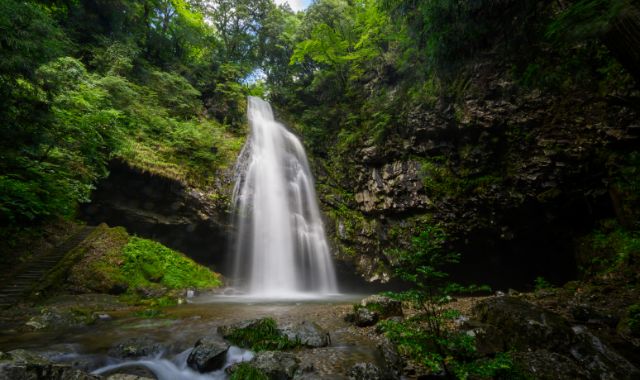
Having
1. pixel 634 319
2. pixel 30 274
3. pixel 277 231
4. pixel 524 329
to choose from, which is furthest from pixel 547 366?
pixel 277 231

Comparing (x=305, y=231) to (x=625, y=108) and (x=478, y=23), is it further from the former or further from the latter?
(x=625, y=108)

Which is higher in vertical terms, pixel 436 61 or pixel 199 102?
pixel 199 102

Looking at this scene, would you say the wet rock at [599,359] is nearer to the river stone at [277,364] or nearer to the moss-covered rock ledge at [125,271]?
the river stone at [277,364]

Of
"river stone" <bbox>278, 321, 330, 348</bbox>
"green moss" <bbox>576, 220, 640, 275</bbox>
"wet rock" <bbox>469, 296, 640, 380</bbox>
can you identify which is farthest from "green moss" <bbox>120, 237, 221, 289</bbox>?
"green moss" <bbox>576, 220, 640, 275</bbox>

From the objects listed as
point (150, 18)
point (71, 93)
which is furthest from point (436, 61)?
point (150, 18)

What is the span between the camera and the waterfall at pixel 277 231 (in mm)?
14273

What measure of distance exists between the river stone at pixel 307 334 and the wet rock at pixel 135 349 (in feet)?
7.08

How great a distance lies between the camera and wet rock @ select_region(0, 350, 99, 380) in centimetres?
297

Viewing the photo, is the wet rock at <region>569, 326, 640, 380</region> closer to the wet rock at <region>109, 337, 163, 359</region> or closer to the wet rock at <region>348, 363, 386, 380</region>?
the wet rock at <region>348, 363, 386, 380</region>

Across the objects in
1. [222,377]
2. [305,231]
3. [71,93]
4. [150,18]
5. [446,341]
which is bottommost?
[222,377]

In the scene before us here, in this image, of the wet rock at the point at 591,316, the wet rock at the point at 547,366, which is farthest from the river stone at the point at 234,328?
the wet rock at the point at 591,316

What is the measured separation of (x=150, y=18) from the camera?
2061cm

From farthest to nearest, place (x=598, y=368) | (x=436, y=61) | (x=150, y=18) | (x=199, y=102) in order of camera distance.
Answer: (x=150, y=18) → (x=199, y=102) → (x=436, y=61) → (x=598, y=368)

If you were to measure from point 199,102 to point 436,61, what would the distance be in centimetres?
1443
